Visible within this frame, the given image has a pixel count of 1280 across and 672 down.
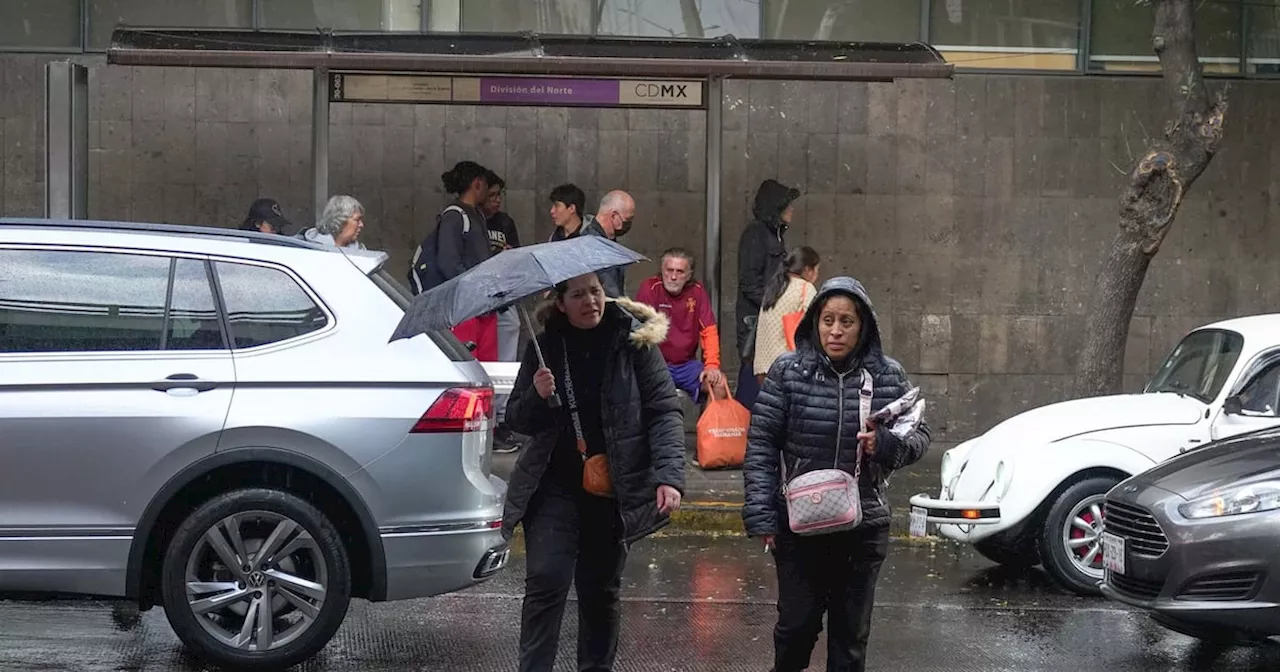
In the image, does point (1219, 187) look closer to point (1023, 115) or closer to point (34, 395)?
point (1023, 115)

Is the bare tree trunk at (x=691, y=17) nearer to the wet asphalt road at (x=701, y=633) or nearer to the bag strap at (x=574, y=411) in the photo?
the wet asphalt road at (x=701, y=633)

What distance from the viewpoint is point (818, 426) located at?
18.4 feet

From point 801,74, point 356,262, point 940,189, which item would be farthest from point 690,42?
point 356,262

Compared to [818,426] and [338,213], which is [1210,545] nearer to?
[818,426]

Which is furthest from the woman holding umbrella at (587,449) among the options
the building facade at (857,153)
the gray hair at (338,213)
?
the building facade at (857,153)

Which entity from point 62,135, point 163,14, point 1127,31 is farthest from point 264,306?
point 1127,31

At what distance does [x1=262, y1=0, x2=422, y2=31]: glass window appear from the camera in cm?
1412

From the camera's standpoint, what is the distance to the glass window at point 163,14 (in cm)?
1402

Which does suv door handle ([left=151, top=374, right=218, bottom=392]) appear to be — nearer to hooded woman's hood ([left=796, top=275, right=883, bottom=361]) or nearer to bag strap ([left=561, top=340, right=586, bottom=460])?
bag strap ([left=561, top=340, right=586, bottom=460])

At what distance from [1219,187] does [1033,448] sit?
22.1 ft

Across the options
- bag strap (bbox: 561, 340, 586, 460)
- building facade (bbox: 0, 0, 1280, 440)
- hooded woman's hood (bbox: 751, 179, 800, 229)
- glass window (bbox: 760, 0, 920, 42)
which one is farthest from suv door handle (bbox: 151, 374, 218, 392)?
glass window (bbox: 760, 0, 920, 42)

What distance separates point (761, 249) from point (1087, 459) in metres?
4.10

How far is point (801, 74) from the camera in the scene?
11.8 m

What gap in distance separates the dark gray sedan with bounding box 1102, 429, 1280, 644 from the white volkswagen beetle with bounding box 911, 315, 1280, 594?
1.50 m
